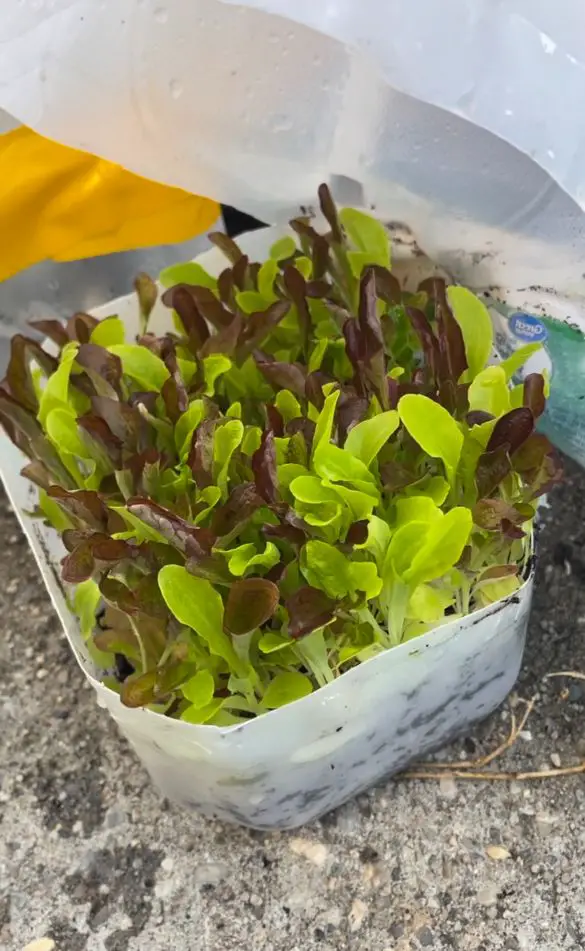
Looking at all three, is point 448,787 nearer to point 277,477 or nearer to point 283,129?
point 277,477

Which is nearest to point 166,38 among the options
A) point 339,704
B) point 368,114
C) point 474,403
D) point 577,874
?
point 368,114

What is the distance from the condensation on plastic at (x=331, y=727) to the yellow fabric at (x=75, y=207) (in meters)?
0.27

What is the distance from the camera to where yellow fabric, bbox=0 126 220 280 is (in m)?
0.76

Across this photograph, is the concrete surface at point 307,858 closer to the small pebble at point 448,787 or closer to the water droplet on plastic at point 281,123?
the small pebble at point 448,787

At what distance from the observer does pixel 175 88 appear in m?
0.68

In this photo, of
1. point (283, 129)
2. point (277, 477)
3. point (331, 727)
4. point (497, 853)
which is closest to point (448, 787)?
point (497, 853)

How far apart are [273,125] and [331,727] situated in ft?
1.40

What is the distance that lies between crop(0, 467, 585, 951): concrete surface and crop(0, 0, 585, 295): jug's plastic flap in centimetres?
31

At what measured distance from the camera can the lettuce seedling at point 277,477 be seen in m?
0.52

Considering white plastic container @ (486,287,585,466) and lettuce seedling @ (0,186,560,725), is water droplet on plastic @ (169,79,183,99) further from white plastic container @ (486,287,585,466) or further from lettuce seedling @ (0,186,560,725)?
white plastic container @ (486,287,585,466)

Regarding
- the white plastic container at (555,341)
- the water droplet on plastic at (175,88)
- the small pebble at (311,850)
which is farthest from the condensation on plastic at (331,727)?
the water droplet on plastic at (175,88)

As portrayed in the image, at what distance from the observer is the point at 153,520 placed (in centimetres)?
50

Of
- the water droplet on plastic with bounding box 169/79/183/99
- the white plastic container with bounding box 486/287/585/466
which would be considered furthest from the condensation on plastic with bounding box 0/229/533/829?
the water droplet on plastic with bounding box 169/79/183/99

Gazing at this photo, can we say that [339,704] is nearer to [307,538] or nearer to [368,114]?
[307,538]
